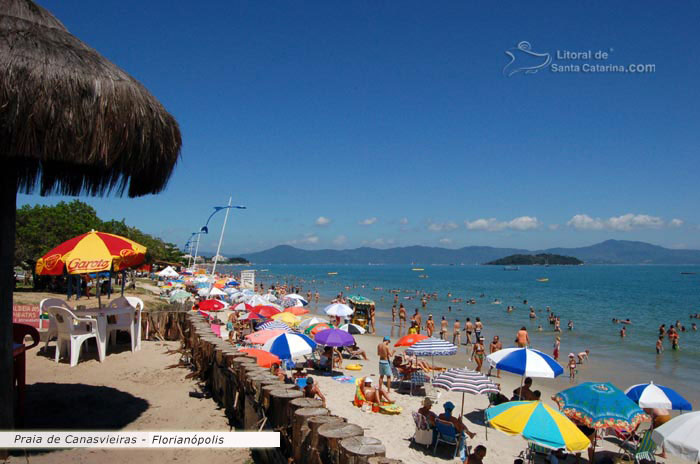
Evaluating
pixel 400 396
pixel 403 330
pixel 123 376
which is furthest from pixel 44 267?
pixel 403 330

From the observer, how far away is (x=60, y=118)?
4254mm

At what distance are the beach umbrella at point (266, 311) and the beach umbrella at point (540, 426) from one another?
12470 mm

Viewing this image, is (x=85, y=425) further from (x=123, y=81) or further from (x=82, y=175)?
(x=123, y=81)

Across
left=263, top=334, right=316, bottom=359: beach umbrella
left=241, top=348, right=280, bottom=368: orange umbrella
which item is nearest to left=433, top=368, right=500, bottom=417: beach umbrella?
left=263, top=334, right=316, bottom=359: beach umbrella

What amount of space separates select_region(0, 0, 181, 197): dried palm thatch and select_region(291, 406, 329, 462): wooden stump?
10.2 ft

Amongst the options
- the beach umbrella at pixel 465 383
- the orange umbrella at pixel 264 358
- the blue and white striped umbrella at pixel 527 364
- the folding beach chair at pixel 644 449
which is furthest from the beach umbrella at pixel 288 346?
the folding beach chair at pixel 644 449

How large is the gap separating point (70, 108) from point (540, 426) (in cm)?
633

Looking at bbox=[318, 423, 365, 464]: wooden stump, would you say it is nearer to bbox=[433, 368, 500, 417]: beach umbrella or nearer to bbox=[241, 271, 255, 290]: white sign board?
bbox=[433, 368, 500, 417]: beach umbrella

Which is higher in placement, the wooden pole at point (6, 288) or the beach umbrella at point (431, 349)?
the wooden pole at point (6, 288)

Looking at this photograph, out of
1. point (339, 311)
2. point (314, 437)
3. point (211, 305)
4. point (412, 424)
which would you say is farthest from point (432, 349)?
point (211, 305)

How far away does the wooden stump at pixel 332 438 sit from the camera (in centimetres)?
409

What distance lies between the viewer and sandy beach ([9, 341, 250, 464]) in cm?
561
